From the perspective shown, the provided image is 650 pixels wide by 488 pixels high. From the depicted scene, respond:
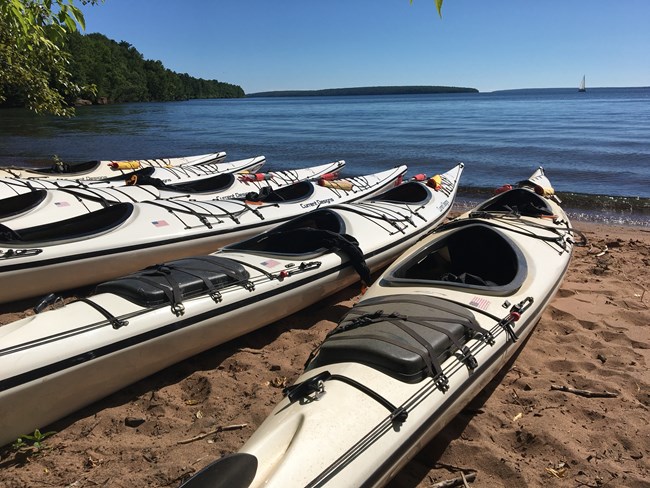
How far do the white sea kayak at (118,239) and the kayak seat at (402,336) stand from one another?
2821 millimetres

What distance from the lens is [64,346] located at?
2848mm

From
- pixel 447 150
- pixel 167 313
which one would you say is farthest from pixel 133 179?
pixel 447 150

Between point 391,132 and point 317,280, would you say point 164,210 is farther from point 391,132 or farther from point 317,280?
point 391,132

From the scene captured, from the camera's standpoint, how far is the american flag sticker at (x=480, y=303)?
332 centimetres

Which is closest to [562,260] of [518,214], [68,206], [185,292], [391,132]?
[518,214]

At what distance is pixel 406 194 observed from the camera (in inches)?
284

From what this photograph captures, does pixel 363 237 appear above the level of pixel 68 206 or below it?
below

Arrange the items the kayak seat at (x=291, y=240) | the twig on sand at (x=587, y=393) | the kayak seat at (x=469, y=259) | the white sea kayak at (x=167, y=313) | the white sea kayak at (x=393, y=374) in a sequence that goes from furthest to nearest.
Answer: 1. the kayak seat at (x=291, y=240)
2. the kayak seat at (x=469, y=259)
3. the twig on sand at (x=587, y=393)
4. the white sea kayak at (x=167, y=313)
5. the white sea kayak at (x=393, y=374)

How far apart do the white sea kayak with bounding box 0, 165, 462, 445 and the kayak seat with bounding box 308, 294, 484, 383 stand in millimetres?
1049

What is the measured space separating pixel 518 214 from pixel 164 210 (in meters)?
4.18

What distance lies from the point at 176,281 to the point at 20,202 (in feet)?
11.3

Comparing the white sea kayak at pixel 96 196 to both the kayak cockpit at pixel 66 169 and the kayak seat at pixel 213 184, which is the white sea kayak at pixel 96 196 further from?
the kayak cockpit at pixel 66 169

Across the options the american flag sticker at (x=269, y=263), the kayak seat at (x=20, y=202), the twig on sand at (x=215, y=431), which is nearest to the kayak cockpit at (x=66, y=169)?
the kayak seat at (x=20, y=202)

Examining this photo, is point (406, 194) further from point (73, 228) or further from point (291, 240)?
point (73, 228)
